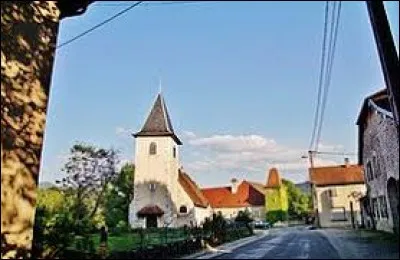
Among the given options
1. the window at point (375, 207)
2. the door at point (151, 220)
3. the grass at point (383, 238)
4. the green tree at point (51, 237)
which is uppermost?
the window at point (375, 207)

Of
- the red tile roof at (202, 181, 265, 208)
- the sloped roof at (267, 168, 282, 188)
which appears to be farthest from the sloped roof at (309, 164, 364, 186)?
the red tile roof at (202, 181, 265, 208)

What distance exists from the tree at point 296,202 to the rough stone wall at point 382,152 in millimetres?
46341

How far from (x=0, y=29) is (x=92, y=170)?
35.2m

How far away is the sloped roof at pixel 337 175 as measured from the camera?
56.0 meters

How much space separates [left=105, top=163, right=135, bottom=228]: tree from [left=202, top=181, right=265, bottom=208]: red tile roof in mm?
24232

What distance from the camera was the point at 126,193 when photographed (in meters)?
59.6

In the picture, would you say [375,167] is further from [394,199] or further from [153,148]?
[153,148]

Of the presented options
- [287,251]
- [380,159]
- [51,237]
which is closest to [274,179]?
[380,159]

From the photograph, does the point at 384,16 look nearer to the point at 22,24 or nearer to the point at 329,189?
the point at 22,24

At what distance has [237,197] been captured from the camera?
83.5 meters

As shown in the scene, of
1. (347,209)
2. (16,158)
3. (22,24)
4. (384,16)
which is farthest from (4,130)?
(347,209)

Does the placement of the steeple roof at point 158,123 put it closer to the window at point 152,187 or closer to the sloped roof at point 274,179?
the window at point 152,187

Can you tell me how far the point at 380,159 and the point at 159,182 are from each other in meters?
23.1

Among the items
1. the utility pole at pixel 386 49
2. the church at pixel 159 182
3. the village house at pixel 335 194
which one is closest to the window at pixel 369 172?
the church at pixel 159 182
